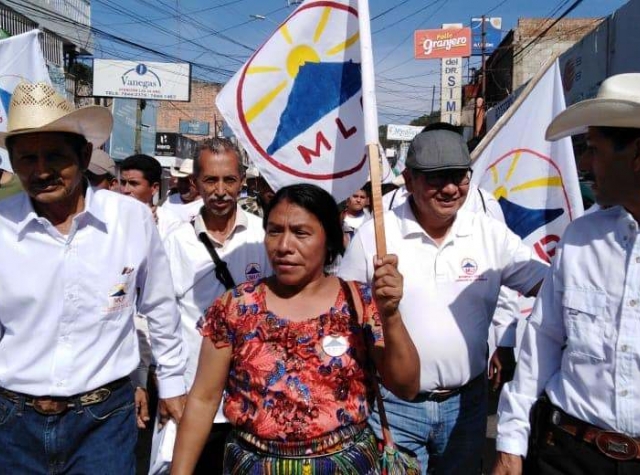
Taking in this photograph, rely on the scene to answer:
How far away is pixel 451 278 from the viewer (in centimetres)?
292

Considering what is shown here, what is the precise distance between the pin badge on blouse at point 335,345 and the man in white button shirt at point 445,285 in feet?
2.50

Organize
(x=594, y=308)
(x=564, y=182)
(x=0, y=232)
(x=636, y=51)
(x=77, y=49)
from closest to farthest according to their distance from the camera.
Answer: (x=594, y=308) < (x=0, y=232) < (x=564, y=182) < (x=636, y=51) < (x=77, y=49)

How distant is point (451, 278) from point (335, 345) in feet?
3.10

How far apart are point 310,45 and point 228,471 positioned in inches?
73.9

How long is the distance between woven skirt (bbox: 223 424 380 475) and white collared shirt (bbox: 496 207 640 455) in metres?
0.55

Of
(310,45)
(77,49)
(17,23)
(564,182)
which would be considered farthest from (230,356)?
(77,49)

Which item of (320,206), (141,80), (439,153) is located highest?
(141,80)

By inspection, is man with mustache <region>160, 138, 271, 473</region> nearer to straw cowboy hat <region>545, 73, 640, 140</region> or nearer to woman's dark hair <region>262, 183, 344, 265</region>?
woman's dark hair <region>262, 183, 344, 265</region>

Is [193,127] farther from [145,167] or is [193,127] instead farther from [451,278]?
[451,278]

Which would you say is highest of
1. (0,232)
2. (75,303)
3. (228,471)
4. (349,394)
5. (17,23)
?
(17,23)

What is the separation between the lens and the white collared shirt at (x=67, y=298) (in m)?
2.50

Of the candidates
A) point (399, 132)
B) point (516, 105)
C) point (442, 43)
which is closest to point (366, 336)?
point (516, 105)

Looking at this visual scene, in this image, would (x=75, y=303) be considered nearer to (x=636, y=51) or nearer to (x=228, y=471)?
(x=228, y=471)

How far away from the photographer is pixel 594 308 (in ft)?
6.88
